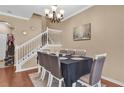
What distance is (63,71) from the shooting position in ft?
7.13

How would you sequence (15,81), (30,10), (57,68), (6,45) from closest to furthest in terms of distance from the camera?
1. (57,68)
2. (15,81)
3. (30,10)
4. (6,45)

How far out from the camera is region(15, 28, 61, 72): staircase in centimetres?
411

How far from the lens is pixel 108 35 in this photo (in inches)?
114

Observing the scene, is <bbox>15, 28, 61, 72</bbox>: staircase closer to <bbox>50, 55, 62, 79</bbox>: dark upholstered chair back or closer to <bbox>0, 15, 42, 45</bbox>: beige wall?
<bbox>0, 15, 42, 45</bbox>: beige wall

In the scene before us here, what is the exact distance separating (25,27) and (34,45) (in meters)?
0.83

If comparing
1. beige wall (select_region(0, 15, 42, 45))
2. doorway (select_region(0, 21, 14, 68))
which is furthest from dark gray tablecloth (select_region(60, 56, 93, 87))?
doorway (select_region(0, 21, 14, 68))

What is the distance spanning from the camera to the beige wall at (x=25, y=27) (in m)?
4.52

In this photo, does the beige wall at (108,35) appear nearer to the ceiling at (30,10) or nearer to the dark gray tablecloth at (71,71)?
the ceiling at (30,10)

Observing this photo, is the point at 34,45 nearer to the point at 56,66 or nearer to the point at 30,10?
the point at 30,10

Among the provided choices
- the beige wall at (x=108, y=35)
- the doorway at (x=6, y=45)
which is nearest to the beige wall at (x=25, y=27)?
the doorway at (x=6, y=45)

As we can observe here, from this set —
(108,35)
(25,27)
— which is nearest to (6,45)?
(25,27)

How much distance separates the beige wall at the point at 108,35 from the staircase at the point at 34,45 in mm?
1018
